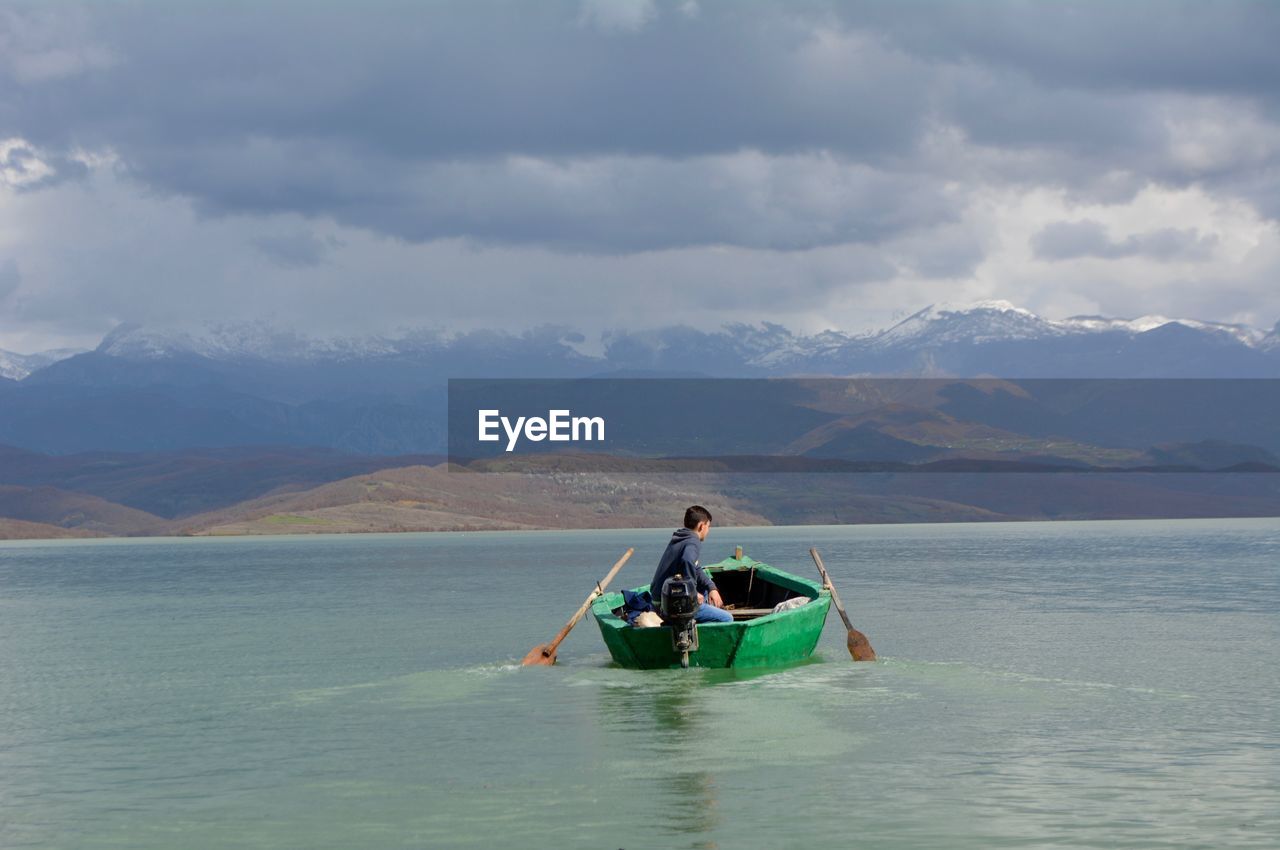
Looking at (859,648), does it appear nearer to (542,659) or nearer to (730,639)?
(730,639)

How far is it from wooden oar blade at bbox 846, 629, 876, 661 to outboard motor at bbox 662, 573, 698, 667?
685 cm

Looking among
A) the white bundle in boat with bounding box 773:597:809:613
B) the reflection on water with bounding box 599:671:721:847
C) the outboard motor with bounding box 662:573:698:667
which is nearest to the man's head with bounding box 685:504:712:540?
the outboard motor with bounding box 662:573:698:667

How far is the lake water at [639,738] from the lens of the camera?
20.0m

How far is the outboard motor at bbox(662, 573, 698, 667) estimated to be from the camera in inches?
1298

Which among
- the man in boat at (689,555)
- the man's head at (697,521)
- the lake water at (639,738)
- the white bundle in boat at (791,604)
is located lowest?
the lake water at (639,738)

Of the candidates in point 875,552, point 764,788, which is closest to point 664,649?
point 764,788

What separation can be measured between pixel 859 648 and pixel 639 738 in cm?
1368

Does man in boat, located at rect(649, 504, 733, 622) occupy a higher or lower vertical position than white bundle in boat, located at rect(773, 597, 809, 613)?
higher

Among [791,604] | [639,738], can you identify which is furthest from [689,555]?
[639,738]

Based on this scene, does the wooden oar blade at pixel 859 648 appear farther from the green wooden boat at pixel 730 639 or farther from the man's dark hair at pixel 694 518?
the man's dark hair at pixel 694 518

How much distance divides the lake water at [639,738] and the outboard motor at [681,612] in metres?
0.92

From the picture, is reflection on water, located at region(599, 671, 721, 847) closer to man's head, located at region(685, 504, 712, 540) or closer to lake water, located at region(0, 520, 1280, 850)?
lake water, located at region(0, 520, 1280, 850)

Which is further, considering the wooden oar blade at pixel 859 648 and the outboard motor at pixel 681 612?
the wooden oar blade at pixel 859 648

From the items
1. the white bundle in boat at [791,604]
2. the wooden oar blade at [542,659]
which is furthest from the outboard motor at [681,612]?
the wooden oar blade at [542,659]
